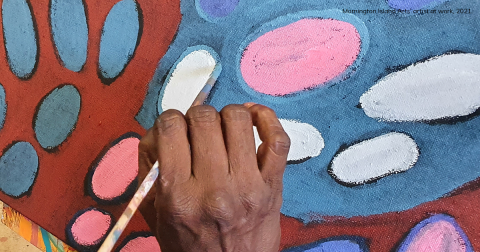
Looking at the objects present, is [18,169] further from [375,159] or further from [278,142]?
[375,159]

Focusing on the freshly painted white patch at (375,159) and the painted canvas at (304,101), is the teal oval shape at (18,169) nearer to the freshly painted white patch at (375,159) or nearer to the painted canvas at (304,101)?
the painted canvas at (304,101)

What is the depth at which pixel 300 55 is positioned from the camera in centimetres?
71

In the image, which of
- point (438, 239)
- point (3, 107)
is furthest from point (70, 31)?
point (438, 239)

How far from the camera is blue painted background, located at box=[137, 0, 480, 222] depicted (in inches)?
26.0

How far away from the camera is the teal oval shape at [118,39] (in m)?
0.78

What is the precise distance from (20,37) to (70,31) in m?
0.16

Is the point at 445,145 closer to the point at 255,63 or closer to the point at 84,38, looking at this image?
the point at 255,63

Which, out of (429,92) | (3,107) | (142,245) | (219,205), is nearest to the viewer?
(219,205)

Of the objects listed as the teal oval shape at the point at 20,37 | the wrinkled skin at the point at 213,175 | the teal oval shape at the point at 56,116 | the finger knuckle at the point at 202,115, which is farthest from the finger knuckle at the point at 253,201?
the teal oval shape at the point at 20,37

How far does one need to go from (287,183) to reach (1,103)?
0.76 meters

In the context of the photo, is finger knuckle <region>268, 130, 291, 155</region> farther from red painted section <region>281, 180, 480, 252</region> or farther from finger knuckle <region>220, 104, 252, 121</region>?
red painted section <region>281, 180, 480, 252</region>

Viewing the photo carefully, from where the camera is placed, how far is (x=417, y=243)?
68 centimetres

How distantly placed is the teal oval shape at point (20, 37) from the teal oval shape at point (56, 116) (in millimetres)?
100

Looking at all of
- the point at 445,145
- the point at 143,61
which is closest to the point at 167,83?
the point at 143,61
